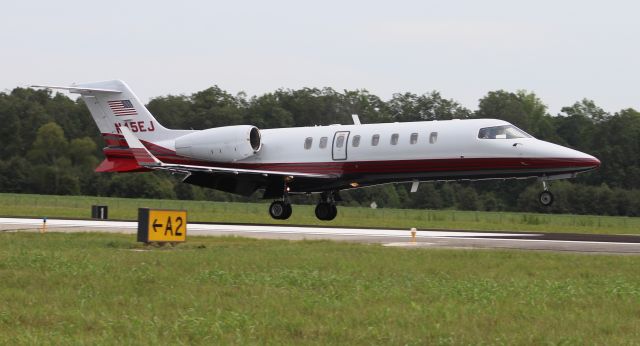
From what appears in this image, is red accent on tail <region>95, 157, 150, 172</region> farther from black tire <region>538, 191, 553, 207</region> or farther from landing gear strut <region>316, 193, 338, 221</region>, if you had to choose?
black tire <region>538, 191, 553, 207</region>

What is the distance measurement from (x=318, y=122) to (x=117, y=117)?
54.2 meters

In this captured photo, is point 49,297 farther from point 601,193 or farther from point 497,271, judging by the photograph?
point 601,193

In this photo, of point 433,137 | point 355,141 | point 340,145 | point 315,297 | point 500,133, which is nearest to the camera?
point 315,297

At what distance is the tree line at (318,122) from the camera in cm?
5938

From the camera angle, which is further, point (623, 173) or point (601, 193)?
point (623, 173)

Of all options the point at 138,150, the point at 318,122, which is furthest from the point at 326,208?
the point at 318,122

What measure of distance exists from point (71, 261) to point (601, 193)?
165 feet

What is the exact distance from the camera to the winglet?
109ft

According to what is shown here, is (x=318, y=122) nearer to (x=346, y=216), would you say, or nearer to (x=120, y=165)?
(x=346, y=216)

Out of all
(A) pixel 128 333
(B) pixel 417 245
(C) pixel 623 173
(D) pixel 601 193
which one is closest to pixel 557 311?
(A) pixel 128 333

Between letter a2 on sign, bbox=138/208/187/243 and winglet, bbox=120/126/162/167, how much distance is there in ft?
31.1

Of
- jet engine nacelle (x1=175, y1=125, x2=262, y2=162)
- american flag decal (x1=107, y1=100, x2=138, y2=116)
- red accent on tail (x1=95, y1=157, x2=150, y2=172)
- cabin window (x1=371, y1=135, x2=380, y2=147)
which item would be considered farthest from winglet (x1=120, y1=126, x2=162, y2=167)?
cabin window (x1=371, y1=135, x2=380, y2=147)

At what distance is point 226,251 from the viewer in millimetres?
21734

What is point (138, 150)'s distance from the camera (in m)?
33.4
